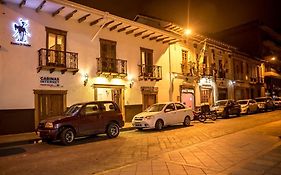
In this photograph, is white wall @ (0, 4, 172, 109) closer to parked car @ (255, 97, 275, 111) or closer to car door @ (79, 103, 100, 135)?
car door @ (79, 103, 100, 135)

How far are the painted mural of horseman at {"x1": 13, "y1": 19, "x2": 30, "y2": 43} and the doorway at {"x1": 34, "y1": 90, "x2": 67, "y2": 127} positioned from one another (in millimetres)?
3082

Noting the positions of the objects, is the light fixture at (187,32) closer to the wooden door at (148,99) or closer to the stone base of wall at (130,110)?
the wooden door at (148,99)

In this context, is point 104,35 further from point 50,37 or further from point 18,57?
point 18,57

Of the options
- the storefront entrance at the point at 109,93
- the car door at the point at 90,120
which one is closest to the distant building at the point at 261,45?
the storefront entrance at the point at 109,93

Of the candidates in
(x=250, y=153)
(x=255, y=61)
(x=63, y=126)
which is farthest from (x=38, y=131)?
(x=255, y=61)

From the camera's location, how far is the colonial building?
15805 millimetres

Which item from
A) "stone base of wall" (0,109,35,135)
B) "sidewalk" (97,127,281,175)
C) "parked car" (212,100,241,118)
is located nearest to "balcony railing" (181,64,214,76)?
"parked car" (212,100,241,118)

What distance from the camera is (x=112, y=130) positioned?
1423cm

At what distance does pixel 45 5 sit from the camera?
16.7m

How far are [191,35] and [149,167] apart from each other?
2340 cm

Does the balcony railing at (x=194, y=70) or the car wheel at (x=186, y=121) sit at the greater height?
the balcony railing at (x=194, y=70)

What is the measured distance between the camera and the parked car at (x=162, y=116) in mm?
16219

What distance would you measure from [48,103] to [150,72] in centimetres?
968

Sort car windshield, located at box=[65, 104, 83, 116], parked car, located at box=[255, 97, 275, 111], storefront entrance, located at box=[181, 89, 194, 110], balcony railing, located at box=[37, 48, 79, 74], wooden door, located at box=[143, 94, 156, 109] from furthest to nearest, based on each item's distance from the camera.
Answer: parked car, located at box=[255, 97, 275, 111], storefront entrance, located at box=[181, 89, 194, 110], wooden door, located at box=[143, 94, 156, 109], balcony railing, located at box=[37, 48, 79, 74], car windshield, located at box=[65, 104, 83, 116]
